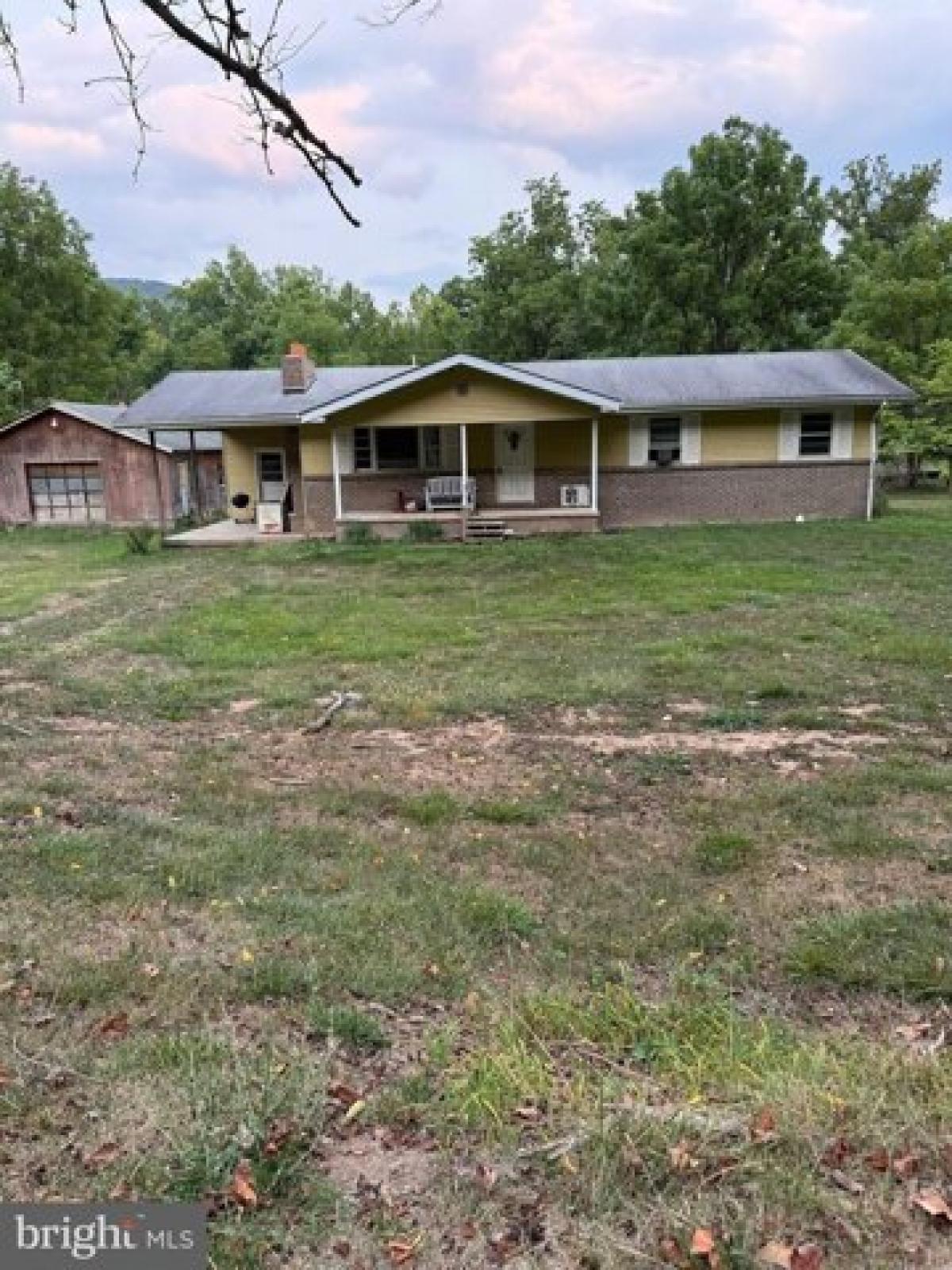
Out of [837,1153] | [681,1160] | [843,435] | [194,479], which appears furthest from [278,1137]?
[194,479]

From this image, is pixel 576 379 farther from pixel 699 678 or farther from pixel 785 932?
pixel 785 932

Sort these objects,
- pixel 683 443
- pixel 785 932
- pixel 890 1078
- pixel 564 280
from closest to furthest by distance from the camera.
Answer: pixel 890 1078 < pixel 785 932 < pixel 683 443 < pixel 564 280

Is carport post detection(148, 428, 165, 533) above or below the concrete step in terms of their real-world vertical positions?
above

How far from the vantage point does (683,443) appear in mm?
18922

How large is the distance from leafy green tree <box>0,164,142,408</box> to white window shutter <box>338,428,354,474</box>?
62.8ft

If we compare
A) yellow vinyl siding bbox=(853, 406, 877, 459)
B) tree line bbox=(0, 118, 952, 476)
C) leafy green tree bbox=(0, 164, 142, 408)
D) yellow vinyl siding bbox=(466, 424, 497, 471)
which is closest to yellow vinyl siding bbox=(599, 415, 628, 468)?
yellow vinyl siding bbox=(466, 424, 497, 471)

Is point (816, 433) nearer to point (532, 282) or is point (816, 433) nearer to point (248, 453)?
point (248, 453)

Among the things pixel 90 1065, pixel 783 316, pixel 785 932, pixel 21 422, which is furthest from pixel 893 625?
pixel 783 316

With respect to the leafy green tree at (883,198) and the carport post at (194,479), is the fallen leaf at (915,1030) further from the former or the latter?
the leafy green tree at (883,198)

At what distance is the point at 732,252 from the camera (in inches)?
1194

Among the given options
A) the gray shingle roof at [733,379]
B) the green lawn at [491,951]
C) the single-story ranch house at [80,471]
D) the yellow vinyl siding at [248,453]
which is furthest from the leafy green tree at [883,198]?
the green lawn at [491,951]

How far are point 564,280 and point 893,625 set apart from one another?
29.7 m

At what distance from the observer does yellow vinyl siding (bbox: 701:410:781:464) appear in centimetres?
1873

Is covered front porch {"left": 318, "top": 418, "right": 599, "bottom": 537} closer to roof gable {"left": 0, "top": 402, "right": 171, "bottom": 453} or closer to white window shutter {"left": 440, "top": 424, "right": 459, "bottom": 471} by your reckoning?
white window shutter {"left": 440, "top": 424, "right": 459, "bottom": 471}
